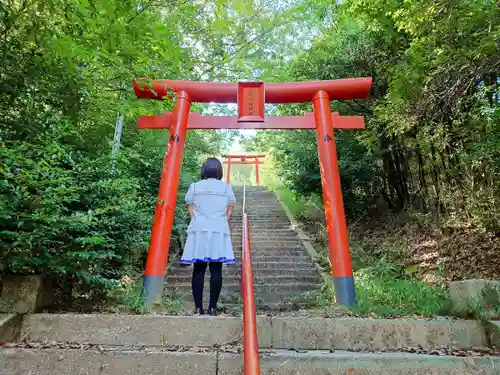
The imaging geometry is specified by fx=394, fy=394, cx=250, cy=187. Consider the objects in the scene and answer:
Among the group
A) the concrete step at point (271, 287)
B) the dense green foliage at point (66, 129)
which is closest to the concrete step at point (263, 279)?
the concrete step at point (271, 287)

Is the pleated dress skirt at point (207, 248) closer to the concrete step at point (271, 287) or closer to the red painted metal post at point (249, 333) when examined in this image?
the red painted metal post at point (249, 333)

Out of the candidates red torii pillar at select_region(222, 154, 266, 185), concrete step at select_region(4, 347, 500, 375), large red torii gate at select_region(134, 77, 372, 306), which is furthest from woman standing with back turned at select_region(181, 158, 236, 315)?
red torii pillar at select_region(222, 154, 266, 185)

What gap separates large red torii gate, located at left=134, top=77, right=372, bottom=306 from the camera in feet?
15.3

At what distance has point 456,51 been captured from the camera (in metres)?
4.20

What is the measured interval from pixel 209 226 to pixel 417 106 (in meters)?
3.31

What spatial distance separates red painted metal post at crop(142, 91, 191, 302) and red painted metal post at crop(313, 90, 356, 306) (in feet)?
6.23

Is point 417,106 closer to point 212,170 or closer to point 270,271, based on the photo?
point 212,170

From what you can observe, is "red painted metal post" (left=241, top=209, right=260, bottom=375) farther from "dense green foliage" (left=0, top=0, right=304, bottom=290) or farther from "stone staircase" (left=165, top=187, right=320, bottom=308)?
"stone staircase" (left=165, top=187, right=320, bottom=308)

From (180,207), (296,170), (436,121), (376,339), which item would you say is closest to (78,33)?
(376,339)

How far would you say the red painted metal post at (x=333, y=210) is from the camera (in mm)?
4505

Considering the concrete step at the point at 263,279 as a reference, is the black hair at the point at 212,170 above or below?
above

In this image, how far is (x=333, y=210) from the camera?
496 cm

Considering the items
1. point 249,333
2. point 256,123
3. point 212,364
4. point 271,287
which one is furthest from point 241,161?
point 249,333

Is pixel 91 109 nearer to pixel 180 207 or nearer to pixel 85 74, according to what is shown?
pixel 85 74
